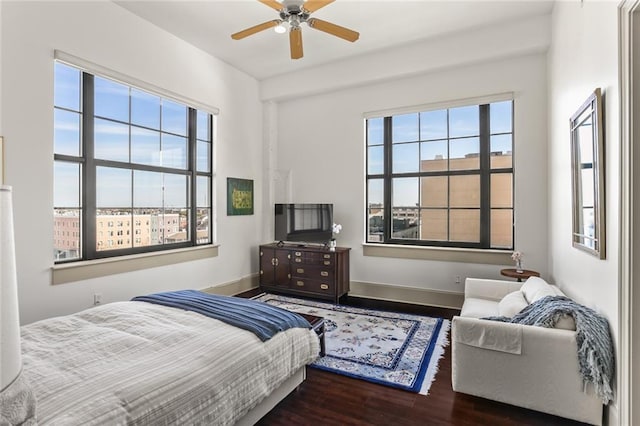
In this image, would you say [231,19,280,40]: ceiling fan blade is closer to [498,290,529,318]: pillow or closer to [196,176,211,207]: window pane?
[196,176,211,207]: window pane

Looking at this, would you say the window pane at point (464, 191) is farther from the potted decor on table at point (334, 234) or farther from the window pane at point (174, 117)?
the window pane at point (174, 117)

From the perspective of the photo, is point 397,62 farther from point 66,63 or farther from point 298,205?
point 66,63

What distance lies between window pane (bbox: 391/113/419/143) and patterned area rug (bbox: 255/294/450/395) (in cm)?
244

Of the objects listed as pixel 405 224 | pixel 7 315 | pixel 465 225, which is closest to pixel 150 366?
pixel 7 315

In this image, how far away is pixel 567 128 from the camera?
3.09 m

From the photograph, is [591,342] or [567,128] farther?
[567,128]

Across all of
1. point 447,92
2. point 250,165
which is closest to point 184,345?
point 250,165

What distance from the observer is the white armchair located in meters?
2.06

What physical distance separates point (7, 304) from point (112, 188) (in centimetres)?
372

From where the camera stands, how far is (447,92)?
4.51m

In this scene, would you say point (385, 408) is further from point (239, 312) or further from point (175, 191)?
point (175, 191)

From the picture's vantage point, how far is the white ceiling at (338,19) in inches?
143

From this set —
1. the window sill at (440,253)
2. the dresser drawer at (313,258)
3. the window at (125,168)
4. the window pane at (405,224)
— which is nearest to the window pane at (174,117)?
the window at (125,168)

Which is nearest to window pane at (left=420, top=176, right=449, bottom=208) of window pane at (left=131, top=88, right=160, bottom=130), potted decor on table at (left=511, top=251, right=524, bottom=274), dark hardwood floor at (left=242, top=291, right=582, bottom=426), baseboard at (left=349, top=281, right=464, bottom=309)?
potted decor on table at (left=511, top=251, right=524, bottom=274)
